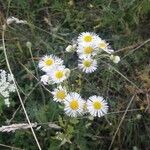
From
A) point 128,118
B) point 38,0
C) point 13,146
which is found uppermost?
point 38,0

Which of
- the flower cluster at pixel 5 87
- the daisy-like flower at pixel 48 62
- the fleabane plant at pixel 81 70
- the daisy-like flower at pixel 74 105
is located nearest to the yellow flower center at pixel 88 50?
the fleabane plant at pixel 81 70

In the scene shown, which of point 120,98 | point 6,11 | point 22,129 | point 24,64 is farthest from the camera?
point 6,11

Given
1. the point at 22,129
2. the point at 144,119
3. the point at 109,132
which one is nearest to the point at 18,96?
the point at 22,129

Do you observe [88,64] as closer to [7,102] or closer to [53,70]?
[53,70]

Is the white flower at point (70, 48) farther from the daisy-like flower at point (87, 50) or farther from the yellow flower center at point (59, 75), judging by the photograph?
the yellow flower center at point (59, 75)

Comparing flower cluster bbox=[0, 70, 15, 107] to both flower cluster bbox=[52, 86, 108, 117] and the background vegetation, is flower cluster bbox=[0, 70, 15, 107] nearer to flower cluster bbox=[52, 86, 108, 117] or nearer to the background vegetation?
the background vegetation

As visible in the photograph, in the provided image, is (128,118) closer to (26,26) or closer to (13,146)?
(13,146)
